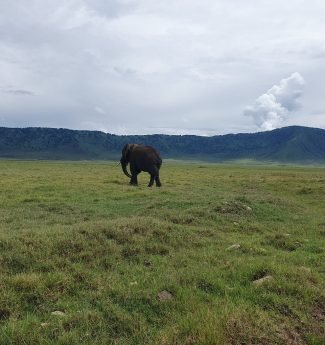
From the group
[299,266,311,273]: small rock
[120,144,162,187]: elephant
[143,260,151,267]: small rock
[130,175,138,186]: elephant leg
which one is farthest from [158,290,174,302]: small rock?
[130,175,138,186]: elephant leg

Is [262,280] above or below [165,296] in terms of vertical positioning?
above

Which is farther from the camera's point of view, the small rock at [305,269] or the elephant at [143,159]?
the elephant at [143,159]

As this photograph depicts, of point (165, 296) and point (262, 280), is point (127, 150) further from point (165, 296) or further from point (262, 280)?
point (165, 296)

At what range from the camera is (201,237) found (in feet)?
41.3

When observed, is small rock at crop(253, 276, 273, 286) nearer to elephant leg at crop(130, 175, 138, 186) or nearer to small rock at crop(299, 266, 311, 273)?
small rock at crop(299, 266, 311, 273)

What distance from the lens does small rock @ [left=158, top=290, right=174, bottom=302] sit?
739cm

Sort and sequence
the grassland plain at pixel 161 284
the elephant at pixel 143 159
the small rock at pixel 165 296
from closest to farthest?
the grassland plain at pixel 161 284, the small rock at pixel 165 296, the elephant at pixel 143 159

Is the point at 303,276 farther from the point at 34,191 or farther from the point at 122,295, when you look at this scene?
the point at 34,191

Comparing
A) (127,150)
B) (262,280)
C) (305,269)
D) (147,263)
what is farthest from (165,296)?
(127,150)

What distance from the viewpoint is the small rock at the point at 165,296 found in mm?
7387

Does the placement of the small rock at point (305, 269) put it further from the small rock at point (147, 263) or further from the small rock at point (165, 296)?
the small rock at point (147, 263)

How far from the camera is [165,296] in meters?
7.55

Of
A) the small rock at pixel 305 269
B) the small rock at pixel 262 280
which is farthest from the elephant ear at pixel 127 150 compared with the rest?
the small rock at pixel 262 280

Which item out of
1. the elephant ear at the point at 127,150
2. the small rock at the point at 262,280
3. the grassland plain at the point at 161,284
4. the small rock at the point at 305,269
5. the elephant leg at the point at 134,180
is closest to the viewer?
the grassland plain at the point at 161,284
